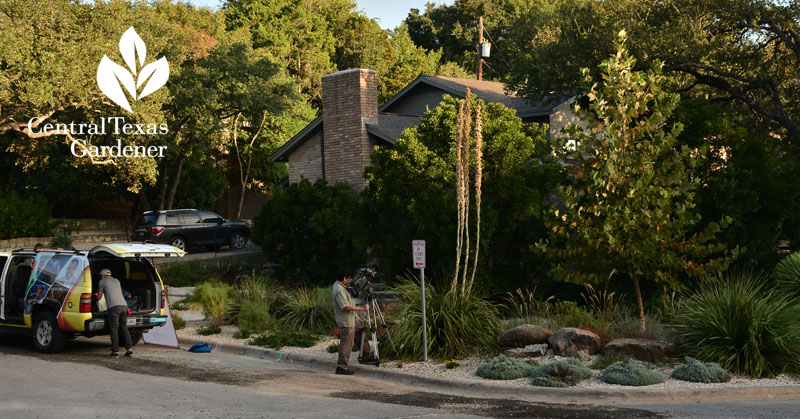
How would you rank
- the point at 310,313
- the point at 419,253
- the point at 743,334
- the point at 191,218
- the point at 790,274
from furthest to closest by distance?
the point at 191,218
the point at 310,313
the point at 790,274
the point at 419,253
the point at 743,334

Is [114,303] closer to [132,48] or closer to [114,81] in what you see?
[114,81]

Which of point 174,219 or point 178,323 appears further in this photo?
point 174,219

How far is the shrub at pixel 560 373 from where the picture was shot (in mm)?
11250

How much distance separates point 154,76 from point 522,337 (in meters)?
23.6

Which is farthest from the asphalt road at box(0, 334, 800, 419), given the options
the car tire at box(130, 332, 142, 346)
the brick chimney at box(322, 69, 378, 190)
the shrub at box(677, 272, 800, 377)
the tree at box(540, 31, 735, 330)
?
the brick chimney at box(322, 69, 378, 190)

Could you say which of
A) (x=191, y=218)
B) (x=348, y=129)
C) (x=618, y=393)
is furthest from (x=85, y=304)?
(x=191, y=218)

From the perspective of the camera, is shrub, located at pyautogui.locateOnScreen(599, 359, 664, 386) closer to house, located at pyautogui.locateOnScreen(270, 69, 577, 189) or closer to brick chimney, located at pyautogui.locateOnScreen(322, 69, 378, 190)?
house, located at pyautogui.locateOnScreen(270, 69, 577, 189)

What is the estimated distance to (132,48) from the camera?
3180cm

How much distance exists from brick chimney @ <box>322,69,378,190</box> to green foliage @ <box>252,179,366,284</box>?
1059 mm

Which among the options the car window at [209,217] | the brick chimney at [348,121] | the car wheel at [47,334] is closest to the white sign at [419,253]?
the car wheel at [47,334]

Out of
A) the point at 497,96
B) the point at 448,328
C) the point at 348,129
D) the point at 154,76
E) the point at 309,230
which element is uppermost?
the point at 154,76

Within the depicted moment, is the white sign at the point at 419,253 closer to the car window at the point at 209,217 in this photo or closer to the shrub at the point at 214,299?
the shrub at the point at 214,299

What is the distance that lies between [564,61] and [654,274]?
1484 cm

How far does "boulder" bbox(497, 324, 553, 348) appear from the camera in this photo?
1339cm
